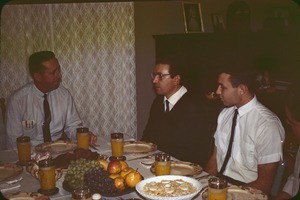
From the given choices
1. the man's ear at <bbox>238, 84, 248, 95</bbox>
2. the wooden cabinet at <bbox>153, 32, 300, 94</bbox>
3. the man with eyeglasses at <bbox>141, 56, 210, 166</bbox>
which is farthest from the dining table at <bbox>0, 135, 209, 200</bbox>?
the wooden cabinet at <bbox>153, 32, 300, 94</bbox>

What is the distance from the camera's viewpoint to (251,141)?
8.80 ft

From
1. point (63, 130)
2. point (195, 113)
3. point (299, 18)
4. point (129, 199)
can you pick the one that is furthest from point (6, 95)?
point (299, 18)

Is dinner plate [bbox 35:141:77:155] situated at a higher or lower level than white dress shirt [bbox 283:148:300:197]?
higher

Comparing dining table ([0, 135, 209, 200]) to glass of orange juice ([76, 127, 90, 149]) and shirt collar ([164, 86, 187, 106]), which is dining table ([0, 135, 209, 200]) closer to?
glass of orange juice ([76, 127, 90, 149])

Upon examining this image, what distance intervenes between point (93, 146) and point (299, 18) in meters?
2.96

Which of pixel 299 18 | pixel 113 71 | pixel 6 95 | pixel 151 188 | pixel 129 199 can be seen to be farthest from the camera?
pixel 113 71

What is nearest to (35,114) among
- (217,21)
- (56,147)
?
(56,147)

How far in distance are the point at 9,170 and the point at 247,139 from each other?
1.55m

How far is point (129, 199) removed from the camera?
73.0 inches

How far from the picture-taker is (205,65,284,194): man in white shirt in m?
2.52

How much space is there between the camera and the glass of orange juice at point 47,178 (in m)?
2.11

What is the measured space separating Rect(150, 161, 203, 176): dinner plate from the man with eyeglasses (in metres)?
0.63

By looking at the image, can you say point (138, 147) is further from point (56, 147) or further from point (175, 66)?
point (175, 66)

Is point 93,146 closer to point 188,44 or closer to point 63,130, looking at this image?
point 63,130
